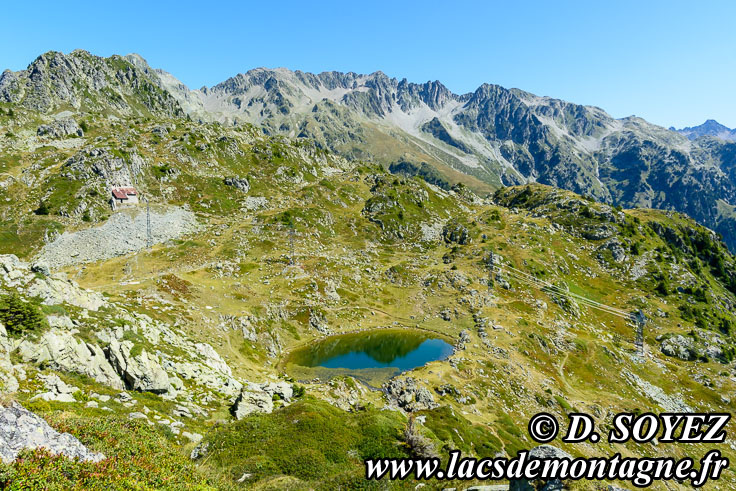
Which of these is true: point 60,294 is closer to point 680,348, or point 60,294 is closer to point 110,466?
point 110,466

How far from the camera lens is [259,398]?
115 feet

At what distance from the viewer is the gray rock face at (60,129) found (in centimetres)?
14150

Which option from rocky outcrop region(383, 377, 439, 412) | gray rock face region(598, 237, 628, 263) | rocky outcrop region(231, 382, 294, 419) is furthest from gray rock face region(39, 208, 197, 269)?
gray rock face region(598, 237, 628, 263)

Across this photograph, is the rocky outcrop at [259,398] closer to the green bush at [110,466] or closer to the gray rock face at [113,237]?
the green bush at [110,466]

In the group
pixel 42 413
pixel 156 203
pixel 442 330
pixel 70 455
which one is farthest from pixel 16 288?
pixel 156 203

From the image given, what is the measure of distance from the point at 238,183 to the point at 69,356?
128m

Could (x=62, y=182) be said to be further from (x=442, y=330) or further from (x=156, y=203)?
(x=442, y=330)

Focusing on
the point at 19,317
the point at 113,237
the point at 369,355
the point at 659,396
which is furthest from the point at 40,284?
the point at 659,396

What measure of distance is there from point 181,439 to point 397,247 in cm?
12461

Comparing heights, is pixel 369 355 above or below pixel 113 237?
below

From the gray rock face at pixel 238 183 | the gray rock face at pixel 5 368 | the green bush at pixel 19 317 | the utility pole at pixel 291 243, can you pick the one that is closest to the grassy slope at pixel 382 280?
the utility pole at pixel 291 243

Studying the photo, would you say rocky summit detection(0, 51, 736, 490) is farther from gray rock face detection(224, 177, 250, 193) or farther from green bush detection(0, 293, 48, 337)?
gray rock face detection(224, 177, 250, 193)

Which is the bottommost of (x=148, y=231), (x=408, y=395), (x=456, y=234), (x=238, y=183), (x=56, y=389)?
(x=408, y=395)

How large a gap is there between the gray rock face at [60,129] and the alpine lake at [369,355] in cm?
15286
